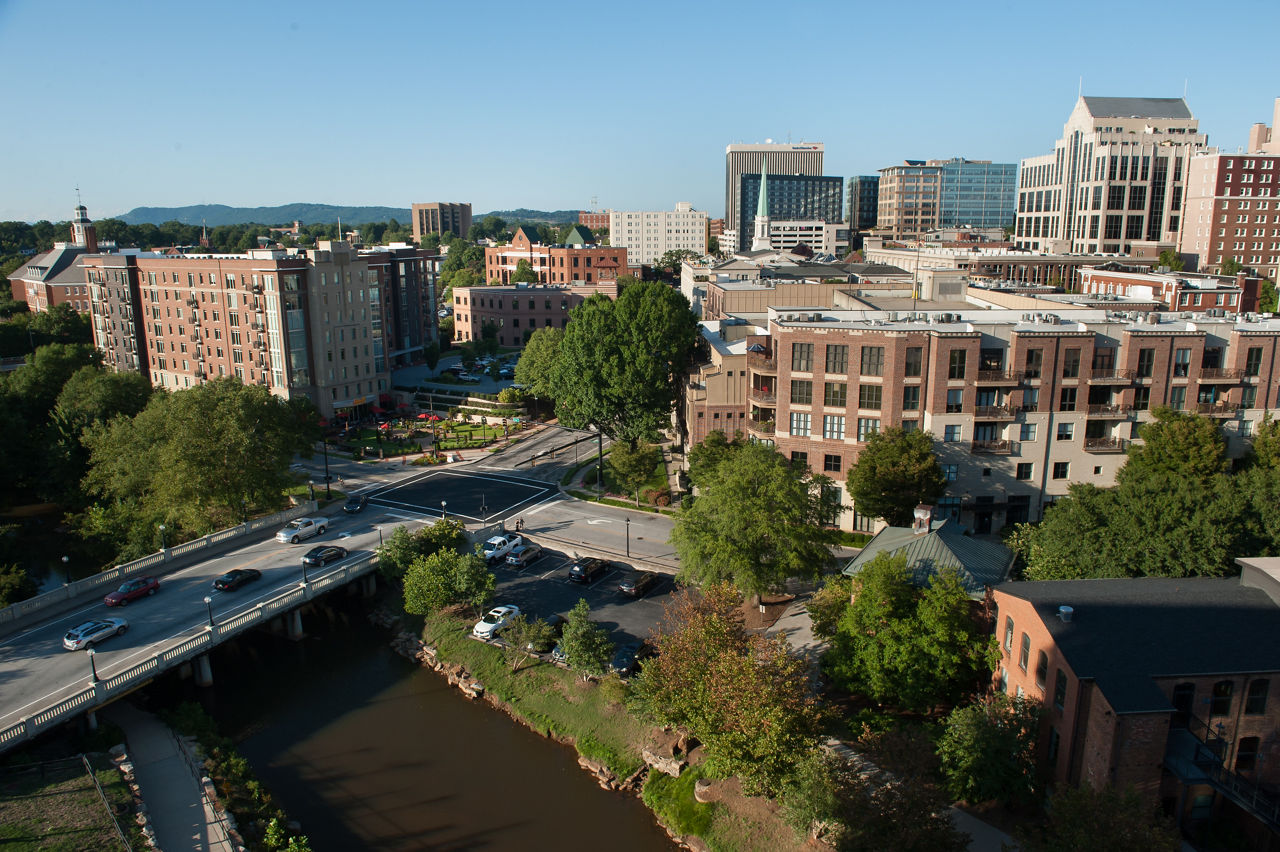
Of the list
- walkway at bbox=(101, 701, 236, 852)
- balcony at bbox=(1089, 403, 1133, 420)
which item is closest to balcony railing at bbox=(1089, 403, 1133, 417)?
balcony at bbox=(1089, 403, 1133, 420)

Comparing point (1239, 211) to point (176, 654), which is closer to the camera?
point (176, 654)

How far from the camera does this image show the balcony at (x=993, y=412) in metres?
51.9

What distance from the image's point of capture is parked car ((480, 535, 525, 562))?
5247 centimetres

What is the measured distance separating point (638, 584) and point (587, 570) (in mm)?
3708

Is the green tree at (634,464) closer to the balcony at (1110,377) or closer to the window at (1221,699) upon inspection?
the balcony at (1110,377)

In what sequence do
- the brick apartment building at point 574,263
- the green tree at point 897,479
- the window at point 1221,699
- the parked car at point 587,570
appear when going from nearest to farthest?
the window at point 1221,699, the green tree at point 897,479, the parked car at point 587,570, the brick apartment building at point 574,263

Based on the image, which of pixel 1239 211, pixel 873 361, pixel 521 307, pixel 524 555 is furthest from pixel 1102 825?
pixel 1239 211

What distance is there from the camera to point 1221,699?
27875mm

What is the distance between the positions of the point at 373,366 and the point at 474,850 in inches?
2831

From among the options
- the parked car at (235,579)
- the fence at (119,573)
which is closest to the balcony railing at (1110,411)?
the parked car at (235,579)

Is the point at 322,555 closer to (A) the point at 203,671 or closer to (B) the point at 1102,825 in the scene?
(A) the point at 203,671

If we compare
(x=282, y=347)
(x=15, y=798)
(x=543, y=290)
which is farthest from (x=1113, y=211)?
(x=15, y=798)

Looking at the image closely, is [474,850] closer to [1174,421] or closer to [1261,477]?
[1261,477]

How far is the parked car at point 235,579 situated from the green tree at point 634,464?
2552 centimetres
